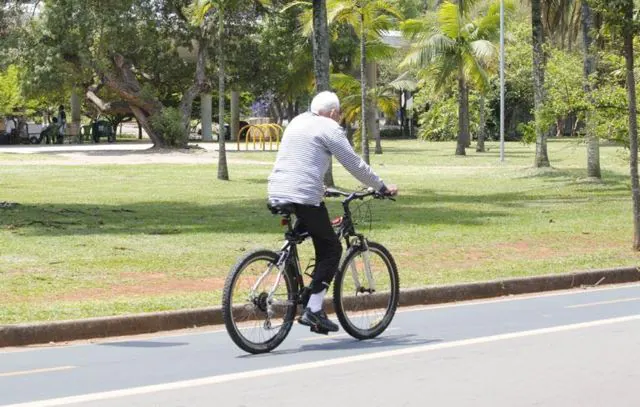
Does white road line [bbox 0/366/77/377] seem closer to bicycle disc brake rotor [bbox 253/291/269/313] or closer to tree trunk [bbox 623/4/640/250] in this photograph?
bicycle disc brake rotor [bbox 253/291/269/313]

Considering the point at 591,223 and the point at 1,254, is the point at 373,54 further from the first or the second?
the point at 1,254

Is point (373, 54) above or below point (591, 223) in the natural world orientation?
above

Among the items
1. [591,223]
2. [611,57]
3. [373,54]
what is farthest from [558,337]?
[373,54]

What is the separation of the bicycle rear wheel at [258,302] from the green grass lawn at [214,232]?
6.81 feet

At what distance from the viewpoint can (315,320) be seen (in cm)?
979

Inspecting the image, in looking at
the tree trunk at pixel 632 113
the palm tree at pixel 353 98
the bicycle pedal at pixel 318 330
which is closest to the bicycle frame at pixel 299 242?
the bicycle pedal at pixel 318 330

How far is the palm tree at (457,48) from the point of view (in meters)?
49.3

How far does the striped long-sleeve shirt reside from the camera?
31.4ft

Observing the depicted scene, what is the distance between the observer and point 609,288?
46.7ft

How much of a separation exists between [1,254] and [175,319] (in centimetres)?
538

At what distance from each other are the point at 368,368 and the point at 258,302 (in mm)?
1092

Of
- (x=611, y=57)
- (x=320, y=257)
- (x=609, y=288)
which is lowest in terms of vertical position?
(x=609, y=288)

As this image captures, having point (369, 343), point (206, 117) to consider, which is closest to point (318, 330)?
point (369, 343)

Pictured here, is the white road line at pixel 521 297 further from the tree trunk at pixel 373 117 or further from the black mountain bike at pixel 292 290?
the tree trunk at pixel 373 117
